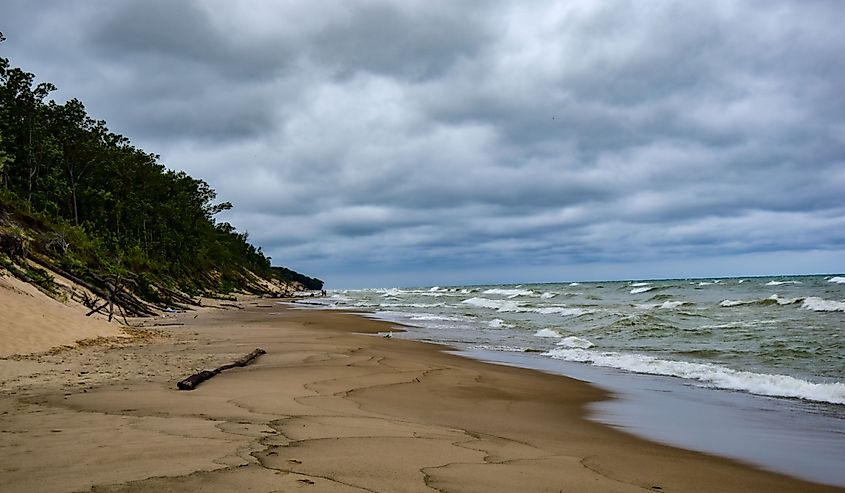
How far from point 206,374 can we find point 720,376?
10.8 metres

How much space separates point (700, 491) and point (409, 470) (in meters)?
2.71

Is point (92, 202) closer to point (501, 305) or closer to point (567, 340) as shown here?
point (501, 305)

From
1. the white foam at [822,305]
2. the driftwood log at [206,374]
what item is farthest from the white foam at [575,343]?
the white foam at [822,305]

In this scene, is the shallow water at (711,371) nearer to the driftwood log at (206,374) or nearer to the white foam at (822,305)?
the white foam at (822,305)

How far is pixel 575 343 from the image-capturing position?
2000 cm

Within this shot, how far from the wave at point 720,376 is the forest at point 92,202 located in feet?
56.2

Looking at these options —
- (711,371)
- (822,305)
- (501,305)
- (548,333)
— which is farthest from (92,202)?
(822,305)

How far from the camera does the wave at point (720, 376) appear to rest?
1059 centimetres

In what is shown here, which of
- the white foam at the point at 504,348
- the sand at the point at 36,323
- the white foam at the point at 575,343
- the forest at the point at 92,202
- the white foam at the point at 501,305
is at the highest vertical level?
the forest at the point at 92,202

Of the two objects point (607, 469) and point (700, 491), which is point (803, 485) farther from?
point (607, 469)

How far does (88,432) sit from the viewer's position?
5.20 m

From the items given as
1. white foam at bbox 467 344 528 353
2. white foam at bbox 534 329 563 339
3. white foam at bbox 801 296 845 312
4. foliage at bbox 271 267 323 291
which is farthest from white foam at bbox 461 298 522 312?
foliage at bbox 271 267 323 291

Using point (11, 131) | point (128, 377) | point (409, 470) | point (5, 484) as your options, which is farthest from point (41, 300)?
point (11, 131)

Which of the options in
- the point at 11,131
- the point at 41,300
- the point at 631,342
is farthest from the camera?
the point at 11,131
